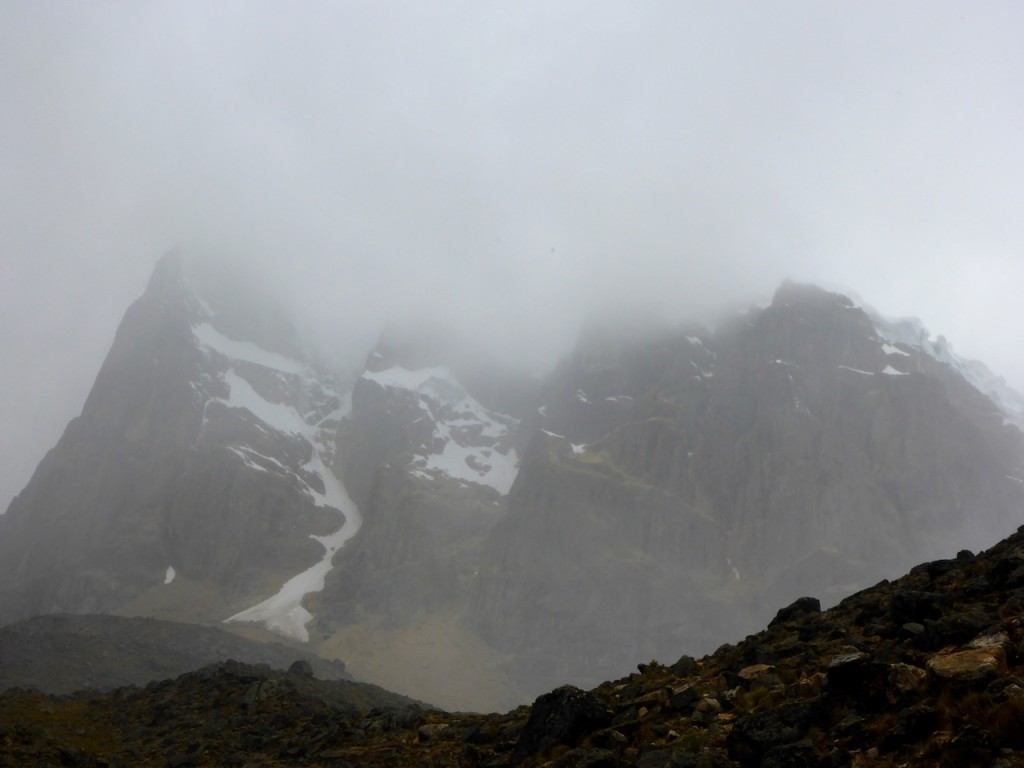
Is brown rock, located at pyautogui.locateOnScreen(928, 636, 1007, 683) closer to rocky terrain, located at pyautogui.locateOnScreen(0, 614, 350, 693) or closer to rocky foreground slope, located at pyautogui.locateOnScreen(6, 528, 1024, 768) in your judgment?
rocky foreground slope, located at pyautogui.locateOnScreen(6, 528, 1024, 768)

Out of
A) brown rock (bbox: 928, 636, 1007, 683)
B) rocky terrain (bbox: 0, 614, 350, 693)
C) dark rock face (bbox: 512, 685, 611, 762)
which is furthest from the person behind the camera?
rocky terrain (bbox: 0, 614, 350, 693)

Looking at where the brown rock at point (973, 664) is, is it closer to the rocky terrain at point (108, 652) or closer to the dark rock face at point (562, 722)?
the dark rock face at point (562, 722)

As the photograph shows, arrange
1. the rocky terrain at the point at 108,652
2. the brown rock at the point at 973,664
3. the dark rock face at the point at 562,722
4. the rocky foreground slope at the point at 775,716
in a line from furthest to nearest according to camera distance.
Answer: the rocky terrain at the point at 108,652 < the dark rock face at the point at 562,722 < the brown rock at the point at 973,664 < the rocky foreground slope at the point at 775,716

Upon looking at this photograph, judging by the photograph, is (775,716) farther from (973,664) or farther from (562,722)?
(562,722)

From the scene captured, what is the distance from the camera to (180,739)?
30.6 meters

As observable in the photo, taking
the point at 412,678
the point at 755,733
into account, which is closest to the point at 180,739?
the point at 755,733

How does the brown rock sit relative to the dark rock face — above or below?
above

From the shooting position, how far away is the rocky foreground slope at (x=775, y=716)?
35.3ft

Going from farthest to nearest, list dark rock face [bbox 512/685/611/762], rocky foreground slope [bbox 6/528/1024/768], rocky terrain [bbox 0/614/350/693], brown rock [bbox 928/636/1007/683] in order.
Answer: rocky terrain [bbox 0/614/350/693] → dark rock face [bbox 512/685/611/762] → brown rock [bbox 928/636/1007/683] → rocky foreground slope [bbox 6/528/1024/768]

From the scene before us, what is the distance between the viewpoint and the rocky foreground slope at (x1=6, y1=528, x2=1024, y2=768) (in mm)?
10766

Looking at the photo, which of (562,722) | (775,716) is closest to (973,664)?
(775,716)

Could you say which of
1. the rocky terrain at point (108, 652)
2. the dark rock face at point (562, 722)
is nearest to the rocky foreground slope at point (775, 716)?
the dark rock face at point (562, 722)

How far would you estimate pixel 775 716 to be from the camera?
13.0m

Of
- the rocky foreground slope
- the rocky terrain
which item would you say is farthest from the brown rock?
the rocky terrain
